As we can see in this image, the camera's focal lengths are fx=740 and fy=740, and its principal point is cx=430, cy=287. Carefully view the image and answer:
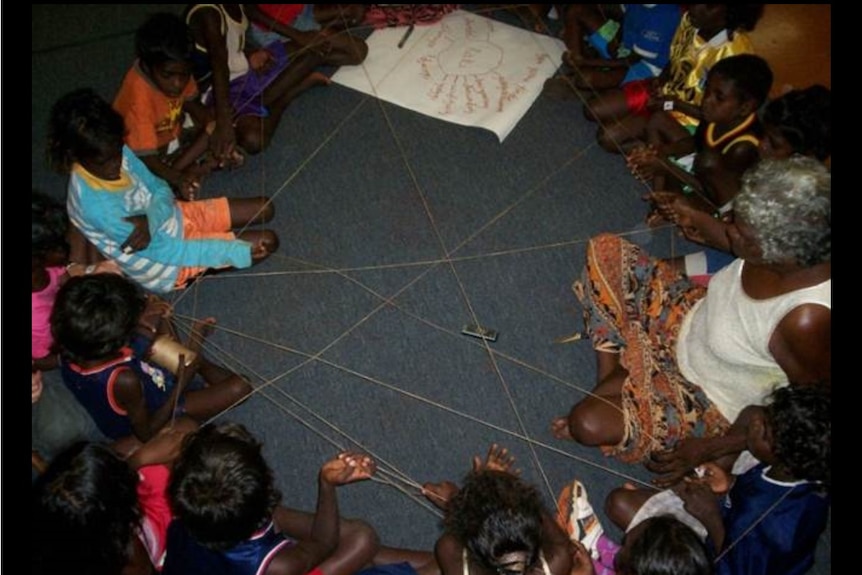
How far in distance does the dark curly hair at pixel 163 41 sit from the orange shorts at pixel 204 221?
1.37ft

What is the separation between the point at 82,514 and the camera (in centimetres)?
129

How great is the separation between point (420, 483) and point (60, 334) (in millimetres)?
909

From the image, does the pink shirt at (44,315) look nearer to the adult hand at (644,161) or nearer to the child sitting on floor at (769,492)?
the child sitting on floor at (769,492)

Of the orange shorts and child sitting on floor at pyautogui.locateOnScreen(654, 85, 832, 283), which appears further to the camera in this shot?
the orange shorts

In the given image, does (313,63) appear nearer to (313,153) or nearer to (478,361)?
(313,153)

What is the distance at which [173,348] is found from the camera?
183 cm

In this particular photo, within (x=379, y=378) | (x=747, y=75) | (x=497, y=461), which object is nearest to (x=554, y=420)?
(x=497, y=461)

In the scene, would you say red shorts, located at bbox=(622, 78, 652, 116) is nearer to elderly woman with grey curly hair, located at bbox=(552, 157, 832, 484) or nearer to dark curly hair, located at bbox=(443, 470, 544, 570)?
elderly woman with grey curly hair, located at bbox=(552, 157, 832, 484)

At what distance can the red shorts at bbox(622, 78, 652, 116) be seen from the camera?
2.56 m

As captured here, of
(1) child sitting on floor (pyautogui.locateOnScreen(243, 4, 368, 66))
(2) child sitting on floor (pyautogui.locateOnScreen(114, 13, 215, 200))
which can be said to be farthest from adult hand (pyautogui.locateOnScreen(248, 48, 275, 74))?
(2) child sitting on floor (pyautogui.locateOnScreen(114, 13, 215, 200))

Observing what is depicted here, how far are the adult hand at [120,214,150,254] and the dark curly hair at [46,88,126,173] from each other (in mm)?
212

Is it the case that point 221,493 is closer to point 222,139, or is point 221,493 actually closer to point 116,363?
point 116,363

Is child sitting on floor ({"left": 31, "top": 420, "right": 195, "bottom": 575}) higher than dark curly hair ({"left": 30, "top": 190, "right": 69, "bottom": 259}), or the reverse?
dark curly hair ({"left": 30, "top": 190, "right": 69, "bottom": 259})

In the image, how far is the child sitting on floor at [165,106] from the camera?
82.8 inches
